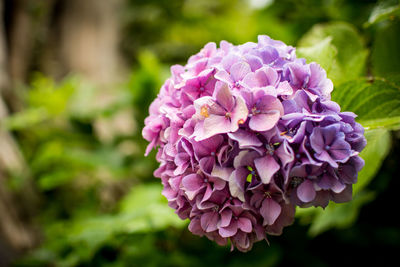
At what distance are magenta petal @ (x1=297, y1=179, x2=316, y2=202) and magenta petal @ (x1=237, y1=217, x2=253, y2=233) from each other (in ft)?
0.33

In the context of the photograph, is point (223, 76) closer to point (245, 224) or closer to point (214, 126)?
point (214, 126)

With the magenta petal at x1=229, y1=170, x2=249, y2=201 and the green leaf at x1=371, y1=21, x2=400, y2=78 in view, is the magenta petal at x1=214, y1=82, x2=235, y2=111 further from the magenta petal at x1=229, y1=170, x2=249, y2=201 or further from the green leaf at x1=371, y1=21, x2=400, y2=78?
the green leaf at x1=371, y1=21, x2=400, y2=78

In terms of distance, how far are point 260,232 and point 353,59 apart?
539 mm

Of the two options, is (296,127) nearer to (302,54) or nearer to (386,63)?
(302,54)

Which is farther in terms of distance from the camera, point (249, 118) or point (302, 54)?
point (302, 54)

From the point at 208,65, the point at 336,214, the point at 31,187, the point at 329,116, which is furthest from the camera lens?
the point at 31,187

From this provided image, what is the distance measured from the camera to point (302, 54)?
2.39ft

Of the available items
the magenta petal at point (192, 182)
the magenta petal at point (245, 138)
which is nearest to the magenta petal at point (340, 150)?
the magenta petal at point (245, 138)

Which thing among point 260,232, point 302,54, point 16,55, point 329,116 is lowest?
point 260,232

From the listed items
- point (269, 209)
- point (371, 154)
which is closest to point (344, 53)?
point (371, 154)

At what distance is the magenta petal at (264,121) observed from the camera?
0.49 m

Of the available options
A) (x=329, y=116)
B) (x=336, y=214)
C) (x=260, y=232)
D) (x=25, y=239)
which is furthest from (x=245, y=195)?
(x=25, y=239)

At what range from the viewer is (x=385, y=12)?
69 cm

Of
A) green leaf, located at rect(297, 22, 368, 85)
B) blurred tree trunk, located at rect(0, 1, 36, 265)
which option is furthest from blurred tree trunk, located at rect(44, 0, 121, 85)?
green leaf, located at rect(297, 22, 368, 85)
